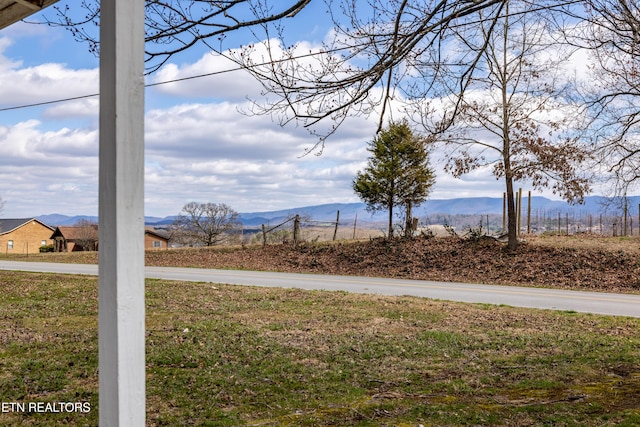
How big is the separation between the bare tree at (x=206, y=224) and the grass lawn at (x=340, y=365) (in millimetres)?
27685

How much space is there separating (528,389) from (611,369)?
4.93ft

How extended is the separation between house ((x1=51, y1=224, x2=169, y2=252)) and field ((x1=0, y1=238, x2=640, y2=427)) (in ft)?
85.1

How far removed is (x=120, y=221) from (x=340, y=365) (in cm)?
395

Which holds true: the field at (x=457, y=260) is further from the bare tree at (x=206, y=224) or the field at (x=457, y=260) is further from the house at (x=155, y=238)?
the house at (x=155, y=238)

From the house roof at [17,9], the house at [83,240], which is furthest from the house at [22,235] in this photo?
the house roof at [17,9]

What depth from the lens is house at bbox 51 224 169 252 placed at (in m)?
35.4

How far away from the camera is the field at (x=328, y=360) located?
3867 mm

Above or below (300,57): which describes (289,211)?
below

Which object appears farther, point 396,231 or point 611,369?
point 396,231

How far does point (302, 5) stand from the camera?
15.1 feet

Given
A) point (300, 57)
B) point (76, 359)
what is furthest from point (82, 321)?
point (300, 57)

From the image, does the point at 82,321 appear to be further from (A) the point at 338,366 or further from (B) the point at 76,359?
(A) the point at 338,366

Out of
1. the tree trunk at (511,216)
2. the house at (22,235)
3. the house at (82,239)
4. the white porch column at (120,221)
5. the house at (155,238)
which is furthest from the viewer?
the house at (155,238)

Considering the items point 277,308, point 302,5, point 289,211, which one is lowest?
point 277,308
